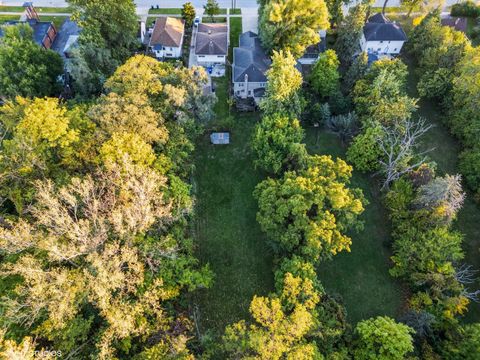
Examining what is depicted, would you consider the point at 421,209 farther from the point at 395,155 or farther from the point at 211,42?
the point at 211,42

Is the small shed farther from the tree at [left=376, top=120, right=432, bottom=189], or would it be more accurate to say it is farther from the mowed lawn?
the mowed lawn

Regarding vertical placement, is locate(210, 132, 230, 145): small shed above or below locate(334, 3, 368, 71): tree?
below

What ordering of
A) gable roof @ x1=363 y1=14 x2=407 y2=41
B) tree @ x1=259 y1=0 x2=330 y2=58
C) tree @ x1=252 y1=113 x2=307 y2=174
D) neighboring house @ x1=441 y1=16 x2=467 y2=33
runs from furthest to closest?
neighboring house @ x1=441 y1=16 x2=467 y2=33 → gable roof @ x1=363 y1=14 x2=407 y2=41 → tree @ x1=259 y1=0 x2=330 y2=58 → tree @ x1=252 y1=113 x2=307 y2=174

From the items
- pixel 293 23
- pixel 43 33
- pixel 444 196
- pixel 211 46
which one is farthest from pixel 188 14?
pixel 444 196

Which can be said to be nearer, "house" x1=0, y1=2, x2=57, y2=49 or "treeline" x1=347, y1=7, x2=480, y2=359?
"treeline" x1=347, y1=7, x2=480, y2=359

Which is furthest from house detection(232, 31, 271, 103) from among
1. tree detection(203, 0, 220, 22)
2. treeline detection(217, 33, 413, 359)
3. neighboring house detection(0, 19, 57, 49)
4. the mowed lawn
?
neighboring house detection(0, 19, 57, 49)

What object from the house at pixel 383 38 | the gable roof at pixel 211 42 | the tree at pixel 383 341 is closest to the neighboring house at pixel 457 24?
the house at pixel 383 38

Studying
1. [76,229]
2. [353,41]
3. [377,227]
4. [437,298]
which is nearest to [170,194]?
[76,229]

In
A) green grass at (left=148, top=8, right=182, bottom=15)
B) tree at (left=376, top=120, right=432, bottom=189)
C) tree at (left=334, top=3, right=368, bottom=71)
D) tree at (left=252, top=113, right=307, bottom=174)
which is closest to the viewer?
tree at (left=376, top=120, right=432, bottom=189)
